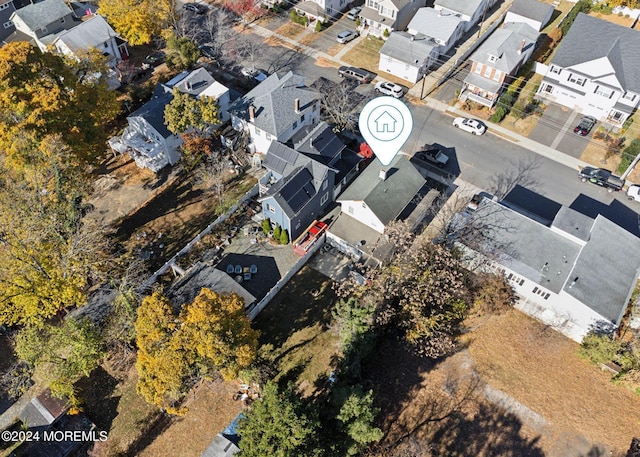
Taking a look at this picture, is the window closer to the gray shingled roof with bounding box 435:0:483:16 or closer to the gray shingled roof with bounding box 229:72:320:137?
the gray shingled roof with bounding box 435:0:483:16

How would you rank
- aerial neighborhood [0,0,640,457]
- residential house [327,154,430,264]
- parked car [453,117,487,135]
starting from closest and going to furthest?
aerial neighborhood [0,0,640,457] → residential house [327,154,430,264] → parked car [453,117,487,135]

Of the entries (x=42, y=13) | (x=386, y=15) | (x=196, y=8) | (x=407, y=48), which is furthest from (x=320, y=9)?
(x=42, y=13)

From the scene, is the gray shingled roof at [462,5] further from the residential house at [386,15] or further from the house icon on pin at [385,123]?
the house icon on pin at [385,123]

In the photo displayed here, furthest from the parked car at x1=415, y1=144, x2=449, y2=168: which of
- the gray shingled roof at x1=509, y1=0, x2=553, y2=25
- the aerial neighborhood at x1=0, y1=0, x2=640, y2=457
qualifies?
the gray shingled roof at x1=509, y1=0, x2=553, y2=25

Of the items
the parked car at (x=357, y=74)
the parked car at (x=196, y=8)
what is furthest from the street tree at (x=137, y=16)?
the parked car at (x=357, y=74)

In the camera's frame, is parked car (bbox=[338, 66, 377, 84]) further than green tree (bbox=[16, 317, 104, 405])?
Yes

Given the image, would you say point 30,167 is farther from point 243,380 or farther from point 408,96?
point 408,96
